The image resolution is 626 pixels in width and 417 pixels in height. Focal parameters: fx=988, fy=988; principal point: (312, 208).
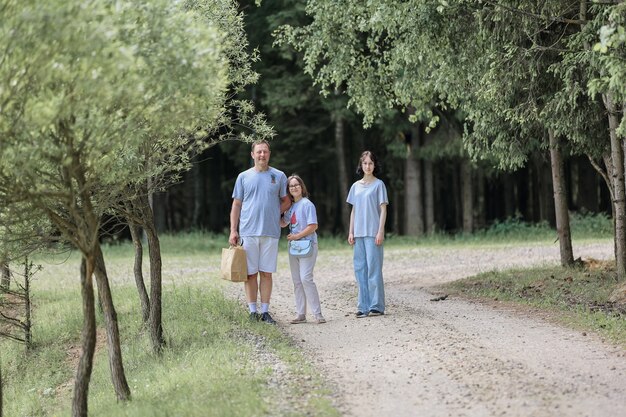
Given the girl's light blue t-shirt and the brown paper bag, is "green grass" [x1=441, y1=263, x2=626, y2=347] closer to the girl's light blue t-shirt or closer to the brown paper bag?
the girl's light blue t-shirt

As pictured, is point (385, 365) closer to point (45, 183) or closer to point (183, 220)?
point (45, 183)

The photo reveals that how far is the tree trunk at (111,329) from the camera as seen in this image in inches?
388

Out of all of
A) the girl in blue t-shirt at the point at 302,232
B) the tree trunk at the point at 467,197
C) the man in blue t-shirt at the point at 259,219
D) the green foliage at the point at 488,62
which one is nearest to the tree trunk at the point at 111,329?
the man in blue t-shirt at the point at 259,219

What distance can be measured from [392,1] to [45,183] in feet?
25.9

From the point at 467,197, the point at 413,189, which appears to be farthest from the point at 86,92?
the point at 467,197

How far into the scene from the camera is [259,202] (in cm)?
1256

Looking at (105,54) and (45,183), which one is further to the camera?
(45,183)

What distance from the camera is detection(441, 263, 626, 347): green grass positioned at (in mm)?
12227

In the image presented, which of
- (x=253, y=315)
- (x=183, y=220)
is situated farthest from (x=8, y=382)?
(x=183, y=220)

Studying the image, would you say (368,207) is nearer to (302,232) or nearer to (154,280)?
(302,232)

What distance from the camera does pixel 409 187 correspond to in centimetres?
3412

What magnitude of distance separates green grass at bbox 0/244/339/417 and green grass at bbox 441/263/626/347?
382 cm

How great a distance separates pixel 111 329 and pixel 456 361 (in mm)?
3474

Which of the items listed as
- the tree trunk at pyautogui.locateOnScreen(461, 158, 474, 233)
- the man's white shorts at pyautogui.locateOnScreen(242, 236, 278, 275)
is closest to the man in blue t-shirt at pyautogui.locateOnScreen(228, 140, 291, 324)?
the man's white shorts at pyautogui.locateOnScreen(242, 236, 278, 275)
